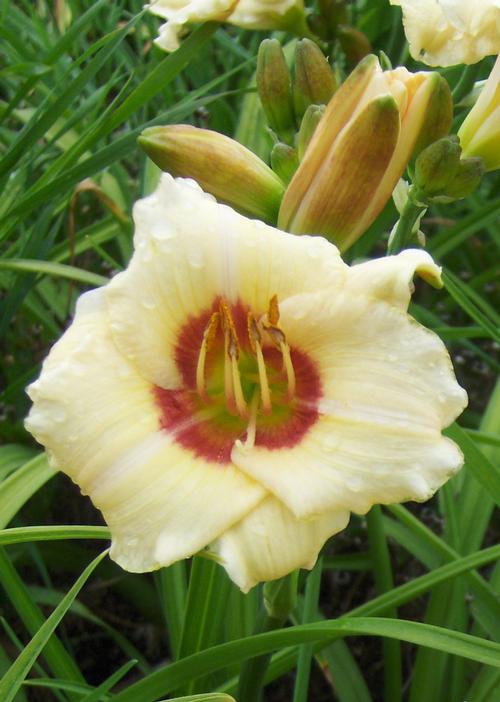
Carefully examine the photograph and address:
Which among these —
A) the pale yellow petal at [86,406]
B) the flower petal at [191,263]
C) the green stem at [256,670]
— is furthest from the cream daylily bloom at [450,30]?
the green stem at [256,670]

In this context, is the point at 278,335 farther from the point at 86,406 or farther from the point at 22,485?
the point at 22,485

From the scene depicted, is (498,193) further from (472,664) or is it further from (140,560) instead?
(140,560)

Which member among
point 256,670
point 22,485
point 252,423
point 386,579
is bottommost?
point 386,579

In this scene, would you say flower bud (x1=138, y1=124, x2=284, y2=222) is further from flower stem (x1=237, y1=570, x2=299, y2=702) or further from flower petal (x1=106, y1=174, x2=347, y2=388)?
flower stem (x1=237, y1=570, x2=299, y2=702)

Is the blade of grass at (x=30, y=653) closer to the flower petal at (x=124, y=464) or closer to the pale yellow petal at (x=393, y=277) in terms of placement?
the flower petal at (x=124, y=464)

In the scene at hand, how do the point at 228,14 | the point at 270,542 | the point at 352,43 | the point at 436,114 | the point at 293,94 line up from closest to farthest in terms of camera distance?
the point at 270,542 → the point at 436,114 → the point at 293,94 → the point at 228,14 → the point at 352,43

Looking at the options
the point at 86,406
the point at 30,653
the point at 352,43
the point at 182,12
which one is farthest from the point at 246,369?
the point at 352,43

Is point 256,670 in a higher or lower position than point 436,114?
lower
